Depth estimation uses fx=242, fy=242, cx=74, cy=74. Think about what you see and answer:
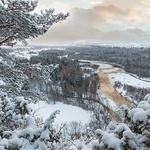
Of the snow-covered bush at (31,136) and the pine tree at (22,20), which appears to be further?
the pine tree at (22,20)

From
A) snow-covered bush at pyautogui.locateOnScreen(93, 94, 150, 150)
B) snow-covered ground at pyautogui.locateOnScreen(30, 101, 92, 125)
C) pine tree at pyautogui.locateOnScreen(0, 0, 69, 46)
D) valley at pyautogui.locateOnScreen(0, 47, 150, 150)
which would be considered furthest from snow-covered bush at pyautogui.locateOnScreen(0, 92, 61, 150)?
snow-covered ground at pyautogui.locateOnScreen(30, 101, 92, 125)

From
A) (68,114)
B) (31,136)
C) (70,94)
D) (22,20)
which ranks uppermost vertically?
(22,20)

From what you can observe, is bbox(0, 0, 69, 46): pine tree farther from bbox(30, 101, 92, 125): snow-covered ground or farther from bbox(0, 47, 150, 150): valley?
bbox(30, 101, 92, 125): snow-covered ground

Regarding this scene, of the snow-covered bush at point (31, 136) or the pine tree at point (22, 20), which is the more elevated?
the pine tree at point (22, 20)

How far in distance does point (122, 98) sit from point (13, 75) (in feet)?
206

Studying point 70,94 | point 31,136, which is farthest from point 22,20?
point 70,94

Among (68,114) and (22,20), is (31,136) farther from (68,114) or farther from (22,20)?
(68,114)

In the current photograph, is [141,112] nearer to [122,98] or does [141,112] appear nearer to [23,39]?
[23,39]

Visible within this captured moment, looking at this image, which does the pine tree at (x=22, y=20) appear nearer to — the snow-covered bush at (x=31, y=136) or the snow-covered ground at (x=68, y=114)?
the snow-covered bush at (x=31, y=136)

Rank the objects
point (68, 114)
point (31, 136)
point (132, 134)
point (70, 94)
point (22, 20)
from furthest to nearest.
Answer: point (70, 94) → point (68, 114) → point (22, 20) → point (31, 136) → point (132, 134)

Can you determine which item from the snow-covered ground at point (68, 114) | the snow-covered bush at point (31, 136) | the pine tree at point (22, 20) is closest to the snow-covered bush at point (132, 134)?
the snow-covered bush at point (31, 136)

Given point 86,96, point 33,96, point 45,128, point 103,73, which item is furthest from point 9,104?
point 103,73

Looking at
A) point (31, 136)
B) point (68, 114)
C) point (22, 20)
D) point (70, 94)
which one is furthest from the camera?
point (70, 94)

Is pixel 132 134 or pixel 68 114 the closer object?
pixel 132 134
